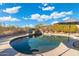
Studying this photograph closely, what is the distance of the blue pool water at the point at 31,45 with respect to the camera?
6.64 ft

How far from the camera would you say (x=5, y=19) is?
1999 millimetres

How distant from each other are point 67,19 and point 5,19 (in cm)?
60

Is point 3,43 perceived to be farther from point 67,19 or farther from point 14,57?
point 67,19

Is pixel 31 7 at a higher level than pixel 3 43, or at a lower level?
higher

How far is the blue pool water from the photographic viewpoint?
6.64ft

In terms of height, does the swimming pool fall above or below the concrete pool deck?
above

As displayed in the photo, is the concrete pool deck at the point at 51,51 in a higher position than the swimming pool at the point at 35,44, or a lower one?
lower

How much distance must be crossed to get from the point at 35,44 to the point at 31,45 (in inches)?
1.6

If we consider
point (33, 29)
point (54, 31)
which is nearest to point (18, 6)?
point (33, 29)

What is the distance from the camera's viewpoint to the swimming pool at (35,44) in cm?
202

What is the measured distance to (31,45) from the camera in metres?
2.02

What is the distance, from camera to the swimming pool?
2023mm

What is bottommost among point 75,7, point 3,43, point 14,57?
point 14,57

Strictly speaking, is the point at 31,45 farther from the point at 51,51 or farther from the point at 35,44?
the point at 51,51
